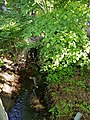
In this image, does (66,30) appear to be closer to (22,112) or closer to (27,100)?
(22,112)

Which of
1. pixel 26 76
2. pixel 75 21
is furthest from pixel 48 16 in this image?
pixel 26 76

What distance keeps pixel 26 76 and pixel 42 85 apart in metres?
1.23

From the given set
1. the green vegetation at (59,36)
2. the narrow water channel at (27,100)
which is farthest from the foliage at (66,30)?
the narrow water channel at (27,100)

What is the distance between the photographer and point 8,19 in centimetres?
630

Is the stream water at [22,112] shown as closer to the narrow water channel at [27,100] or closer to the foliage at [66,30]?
the narrow water channel at [27,100]

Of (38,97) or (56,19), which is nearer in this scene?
(56,19)

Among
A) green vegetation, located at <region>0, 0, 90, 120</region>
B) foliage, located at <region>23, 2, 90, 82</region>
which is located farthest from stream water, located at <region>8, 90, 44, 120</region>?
foliage, located at <region>23, 2, 90, 82</region>

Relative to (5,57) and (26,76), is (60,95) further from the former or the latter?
(5,57)

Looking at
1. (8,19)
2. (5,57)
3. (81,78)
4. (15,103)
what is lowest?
(15,103)

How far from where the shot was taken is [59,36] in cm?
418

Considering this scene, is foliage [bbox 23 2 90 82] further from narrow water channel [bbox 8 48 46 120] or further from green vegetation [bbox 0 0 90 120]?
narrow water channel [bbox 8 48 46 120]

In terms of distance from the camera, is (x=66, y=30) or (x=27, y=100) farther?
(x=27, y=100)

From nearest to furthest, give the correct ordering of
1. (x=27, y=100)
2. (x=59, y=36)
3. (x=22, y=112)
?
(x=59, y=36)
(x=22, y=112)
(x=27, y=100)

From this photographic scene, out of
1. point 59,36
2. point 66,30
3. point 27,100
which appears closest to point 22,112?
point 27,100
